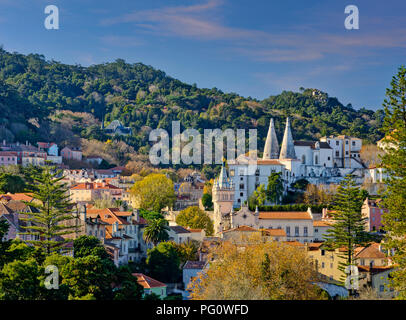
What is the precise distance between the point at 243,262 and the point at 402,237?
26.8 ft

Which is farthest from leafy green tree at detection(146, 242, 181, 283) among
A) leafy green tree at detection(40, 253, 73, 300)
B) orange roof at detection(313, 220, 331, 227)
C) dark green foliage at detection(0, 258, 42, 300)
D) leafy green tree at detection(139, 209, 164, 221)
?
dark green foliage at detection(0, 258, 42, 300)

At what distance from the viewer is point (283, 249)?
41.1 meters

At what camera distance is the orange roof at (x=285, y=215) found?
198ft

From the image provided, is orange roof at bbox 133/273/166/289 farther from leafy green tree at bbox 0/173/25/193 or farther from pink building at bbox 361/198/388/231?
leafy green tree at bbox 0/173/25/193

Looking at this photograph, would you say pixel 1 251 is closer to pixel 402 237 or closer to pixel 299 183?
pixel 402 237

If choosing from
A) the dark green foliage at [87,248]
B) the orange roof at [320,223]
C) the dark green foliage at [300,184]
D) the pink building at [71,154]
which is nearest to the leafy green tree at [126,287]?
the dark green foliage at [87,248]

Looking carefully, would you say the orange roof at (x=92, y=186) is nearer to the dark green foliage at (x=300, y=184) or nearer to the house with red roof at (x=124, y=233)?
the dark green foliage at (x=300, y=184)

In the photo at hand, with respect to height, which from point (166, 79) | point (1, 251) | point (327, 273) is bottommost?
point (327, 273)

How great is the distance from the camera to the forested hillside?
115 meters

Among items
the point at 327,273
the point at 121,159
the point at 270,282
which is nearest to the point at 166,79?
the point at 121,159

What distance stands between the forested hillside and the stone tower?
42.1 meters

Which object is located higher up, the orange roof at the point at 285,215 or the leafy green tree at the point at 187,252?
the orange roof at the point at 285,215

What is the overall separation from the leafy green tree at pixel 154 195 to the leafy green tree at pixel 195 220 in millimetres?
7335

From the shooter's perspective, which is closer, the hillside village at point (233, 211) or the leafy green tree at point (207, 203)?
the hillside village at point (233, 211)
